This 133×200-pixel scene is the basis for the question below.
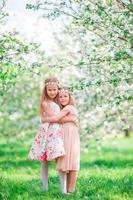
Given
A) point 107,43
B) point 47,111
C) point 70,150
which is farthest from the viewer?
point 107,43

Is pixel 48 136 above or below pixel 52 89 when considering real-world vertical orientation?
below

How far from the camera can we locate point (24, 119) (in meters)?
30.3

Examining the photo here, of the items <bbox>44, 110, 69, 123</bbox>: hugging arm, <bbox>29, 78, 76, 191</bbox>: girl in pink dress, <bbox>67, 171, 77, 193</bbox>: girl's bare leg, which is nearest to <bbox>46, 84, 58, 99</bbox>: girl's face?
<bbox>29, 78, 76, 191</bbox>: girl in pink dress

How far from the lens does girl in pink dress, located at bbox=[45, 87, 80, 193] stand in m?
11.2

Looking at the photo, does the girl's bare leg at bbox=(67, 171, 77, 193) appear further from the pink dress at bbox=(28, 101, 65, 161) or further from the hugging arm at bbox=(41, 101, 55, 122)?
the hugging arm at bbox=(41, 101, 55, 122)

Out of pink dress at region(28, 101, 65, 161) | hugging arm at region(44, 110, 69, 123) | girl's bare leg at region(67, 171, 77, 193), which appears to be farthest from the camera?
girl's bare leg at region(67, 171, 77, 193)

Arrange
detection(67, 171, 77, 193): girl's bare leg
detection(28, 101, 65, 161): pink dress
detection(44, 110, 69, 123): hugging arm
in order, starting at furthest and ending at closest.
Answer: detection(67, 171, 77, 193): girl's bare leg
detection(44, 110, 69, 123): hugging arm
detection(28, 101, 65, 161): pink dress

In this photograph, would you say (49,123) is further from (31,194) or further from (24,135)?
(24,135)

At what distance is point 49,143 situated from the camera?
11.2 m

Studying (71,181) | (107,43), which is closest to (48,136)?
(71,181)

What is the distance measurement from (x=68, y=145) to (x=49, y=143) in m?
0.30

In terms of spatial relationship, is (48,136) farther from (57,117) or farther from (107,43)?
(107,43)

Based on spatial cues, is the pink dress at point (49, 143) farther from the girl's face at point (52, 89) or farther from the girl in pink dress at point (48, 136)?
the girl's face at point (52, 89)

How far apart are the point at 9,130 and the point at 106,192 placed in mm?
17905
